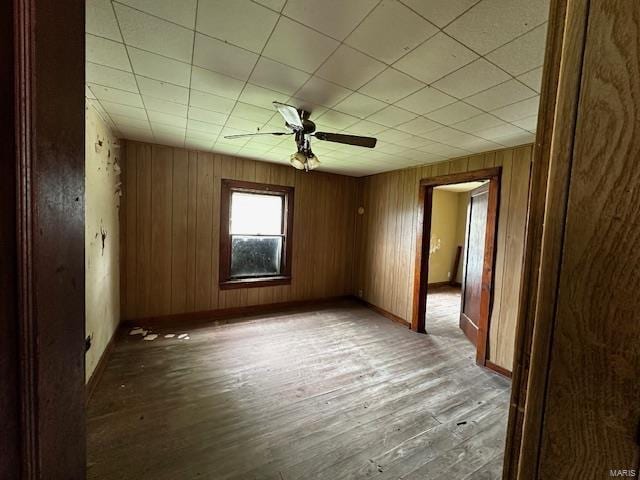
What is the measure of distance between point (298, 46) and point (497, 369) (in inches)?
135

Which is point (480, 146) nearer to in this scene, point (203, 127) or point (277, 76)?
point (277, 76)

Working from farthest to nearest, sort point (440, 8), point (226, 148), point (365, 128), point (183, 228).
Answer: point (183, 228) → point (226, 148) → point (365, 128) → point (440, 8)

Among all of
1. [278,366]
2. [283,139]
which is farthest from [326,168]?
[278,366]

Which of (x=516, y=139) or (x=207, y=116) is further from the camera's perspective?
(x=516, y=139)

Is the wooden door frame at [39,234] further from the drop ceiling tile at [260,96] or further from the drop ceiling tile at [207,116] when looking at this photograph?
the drop ceiling tile at [207,116]

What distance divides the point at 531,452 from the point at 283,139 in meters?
3.00

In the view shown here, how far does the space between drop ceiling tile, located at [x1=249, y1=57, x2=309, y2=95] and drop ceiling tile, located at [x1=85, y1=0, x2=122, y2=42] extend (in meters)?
0.70

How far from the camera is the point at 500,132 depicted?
243cm

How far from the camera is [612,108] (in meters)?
0.51

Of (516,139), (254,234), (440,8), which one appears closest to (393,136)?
(516,139)

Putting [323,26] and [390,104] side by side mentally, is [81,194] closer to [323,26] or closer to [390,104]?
[323,26]

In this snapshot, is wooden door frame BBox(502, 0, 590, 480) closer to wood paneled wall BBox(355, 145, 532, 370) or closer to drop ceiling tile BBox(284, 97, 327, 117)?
drop ceiling tile BBox(284, 97, 327, 117)

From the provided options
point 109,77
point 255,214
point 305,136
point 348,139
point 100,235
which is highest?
point 109,77

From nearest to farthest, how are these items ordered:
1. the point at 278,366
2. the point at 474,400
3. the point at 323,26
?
the point at 323,26
the point at 474,400
the point at 278,366
